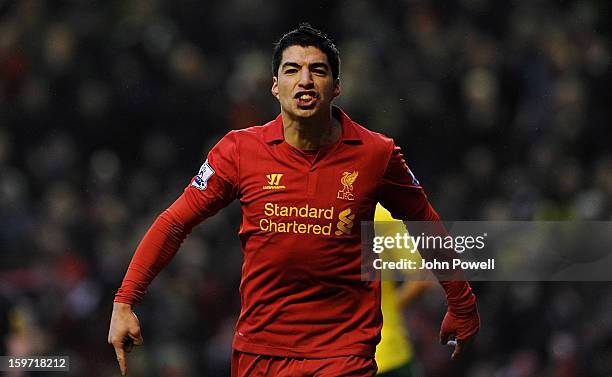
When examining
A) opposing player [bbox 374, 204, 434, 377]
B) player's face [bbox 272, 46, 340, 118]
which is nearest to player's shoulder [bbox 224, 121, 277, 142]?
player's face [bbox 272, 46, 340, 118]

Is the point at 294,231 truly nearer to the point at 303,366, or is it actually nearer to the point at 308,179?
the point at 308,179

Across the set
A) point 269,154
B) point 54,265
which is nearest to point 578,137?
point 54,265

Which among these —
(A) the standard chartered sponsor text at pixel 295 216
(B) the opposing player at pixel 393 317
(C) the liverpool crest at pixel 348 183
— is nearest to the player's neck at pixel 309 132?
(C) the liverpool crest at pixel 348 183

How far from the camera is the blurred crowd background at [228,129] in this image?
10.2m

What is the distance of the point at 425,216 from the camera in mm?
5680

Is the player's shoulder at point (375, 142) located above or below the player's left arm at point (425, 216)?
above

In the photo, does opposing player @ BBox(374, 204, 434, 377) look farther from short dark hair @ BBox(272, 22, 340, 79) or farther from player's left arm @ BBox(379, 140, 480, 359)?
short dark hair @ BBox(272, 22, 340, 79)

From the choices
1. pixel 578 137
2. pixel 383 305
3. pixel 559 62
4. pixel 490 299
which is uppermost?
pixel 559 62

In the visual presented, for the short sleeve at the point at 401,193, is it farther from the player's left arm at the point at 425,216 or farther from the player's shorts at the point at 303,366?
the player's shorts at the point at 303,366

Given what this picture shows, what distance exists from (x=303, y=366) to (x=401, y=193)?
837mm

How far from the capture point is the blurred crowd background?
10.2m

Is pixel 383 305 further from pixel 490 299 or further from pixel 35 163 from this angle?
pixel 35 163

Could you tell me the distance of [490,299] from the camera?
1030 centimetres

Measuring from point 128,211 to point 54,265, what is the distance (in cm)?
91
